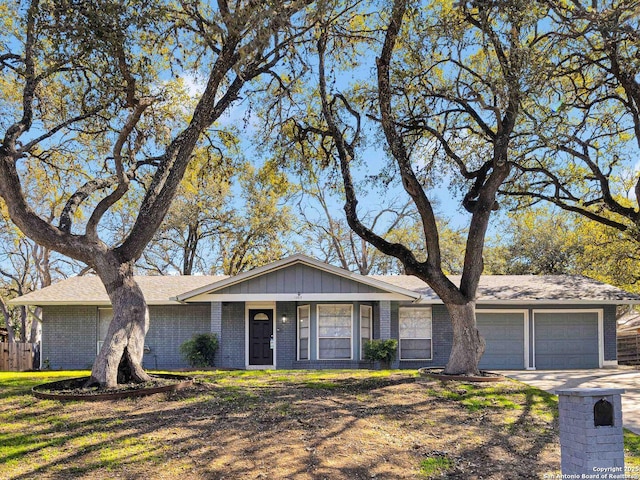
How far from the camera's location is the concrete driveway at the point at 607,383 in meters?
10.5

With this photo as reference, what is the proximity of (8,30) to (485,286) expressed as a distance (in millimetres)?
15975

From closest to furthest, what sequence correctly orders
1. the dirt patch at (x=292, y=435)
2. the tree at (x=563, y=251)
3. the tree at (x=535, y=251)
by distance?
the dirt patch at (x=292, y=435), the tree at (x=563, y=251), the tree at (x=535, y=251)

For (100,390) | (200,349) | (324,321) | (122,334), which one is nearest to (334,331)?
(324,321)

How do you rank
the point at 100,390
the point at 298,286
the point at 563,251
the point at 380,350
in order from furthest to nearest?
1. the point at 563,251
2. the point at 298,286
3. the point at 380,350
4. the point at 100,390

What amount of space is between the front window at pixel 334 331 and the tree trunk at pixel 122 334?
910 cm

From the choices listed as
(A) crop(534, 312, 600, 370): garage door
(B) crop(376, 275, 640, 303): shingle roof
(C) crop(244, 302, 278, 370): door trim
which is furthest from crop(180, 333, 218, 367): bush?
(A) crop(534, 312, 600, 370): garage door

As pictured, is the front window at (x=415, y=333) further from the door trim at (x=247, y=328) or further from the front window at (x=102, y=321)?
the front window at (x=102, y=321)

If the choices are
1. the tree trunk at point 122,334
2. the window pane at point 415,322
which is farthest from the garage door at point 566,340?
the tree trunk at point 122,334

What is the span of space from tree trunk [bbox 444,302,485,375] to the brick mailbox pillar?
615cm

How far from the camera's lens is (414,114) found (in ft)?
46.2

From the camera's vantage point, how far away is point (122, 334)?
1002 centimetres

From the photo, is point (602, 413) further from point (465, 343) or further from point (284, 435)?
point (465, 343)

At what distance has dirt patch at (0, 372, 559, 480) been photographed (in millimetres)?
6711

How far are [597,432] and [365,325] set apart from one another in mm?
13295
